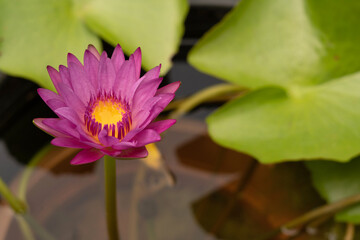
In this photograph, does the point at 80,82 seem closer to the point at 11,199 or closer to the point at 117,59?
the point at 117,59

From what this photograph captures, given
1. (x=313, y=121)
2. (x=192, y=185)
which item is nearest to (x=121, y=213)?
(x=192, y=185)

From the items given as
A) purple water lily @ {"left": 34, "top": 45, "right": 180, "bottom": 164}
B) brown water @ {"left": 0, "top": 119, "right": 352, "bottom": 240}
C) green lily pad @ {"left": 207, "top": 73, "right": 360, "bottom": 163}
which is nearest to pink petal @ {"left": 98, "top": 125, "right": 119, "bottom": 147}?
purple water lily @ {"left": 34, "top": 45, "right": 180, "bottom": 164}

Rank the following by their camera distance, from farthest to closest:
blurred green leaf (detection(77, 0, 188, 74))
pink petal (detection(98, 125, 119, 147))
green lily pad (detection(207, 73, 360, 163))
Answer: blurred green leaf (detection(77, 0, 188, 74))
green lily pad (detection(207, 73, 360, 163))
pink petal (detection(98, 125, 119, 147))

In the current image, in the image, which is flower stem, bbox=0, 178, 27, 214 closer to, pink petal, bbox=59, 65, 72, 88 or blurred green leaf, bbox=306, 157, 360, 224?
pink petal, bbox=59, 65, 72, 88

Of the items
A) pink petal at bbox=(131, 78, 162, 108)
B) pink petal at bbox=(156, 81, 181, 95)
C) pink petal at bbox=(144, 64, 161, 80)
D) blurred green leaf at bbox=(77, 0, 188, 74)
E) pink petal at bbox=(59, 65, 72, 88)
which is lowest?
blurred green leaf at bbox=(77, 0, 188, 74)

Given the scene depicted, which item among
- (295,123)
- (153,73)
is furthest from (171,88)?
(295,123)

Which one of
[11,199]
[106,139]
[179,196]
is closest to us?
[106,139]

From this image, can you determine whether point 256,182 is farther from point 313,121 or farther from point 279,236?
point 313,121

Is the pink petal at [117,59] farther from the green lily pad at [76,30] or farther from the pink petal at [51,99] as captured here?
the green lily pad at [76,30]
